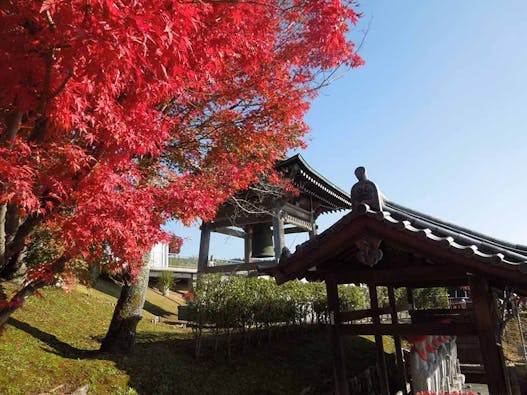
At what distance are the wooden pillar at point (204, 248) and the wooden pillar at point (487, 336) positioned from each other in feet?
40.2

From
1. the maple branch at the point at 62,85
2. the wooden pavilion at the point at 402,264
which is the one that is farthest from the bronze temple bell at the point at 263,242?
the maple branch at the point at 62,85

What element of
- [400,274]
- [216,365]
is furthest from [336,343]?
[216,365]

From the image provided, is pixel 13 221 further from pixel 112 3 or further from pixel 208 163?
pixel 208 163

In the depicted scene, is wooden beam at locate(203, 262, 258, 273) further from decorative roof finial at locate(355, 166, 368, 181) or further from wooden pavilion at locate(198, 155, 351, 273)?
decorative roof finial at locate(355, 166, 368, 181)

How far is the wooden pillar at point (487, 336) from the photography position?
3.53 meters

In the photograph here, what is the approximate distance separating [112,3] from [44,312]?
9098 millimetres

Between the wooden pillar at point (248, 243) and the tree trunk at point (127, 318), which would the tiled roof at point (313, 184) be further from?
the tree trunk at point (127, 318)

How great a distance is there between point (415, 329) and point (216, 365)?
603 centimetres

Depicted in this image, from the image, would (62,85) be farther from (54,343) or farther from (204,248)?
(204,248)

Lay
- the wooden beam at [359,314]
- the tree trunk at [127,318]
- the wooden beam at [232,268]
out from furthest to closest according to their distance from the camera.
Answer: the wooden beam at [232,268], the tree trunk at [127,318], the wooden beam at [359,314]

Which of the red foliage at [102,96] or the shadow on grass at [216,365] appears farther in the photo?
the shadow on grass at [216,365]

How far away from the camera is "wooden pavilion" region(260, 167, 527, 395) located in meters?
3.54

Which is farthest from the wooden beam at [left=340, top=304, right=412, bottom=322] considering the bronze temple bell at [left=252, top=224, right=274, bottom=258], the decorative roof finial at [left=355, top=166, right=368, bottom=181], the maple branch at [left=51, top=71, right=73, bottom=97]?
the bronze temple bell at [left=252, top=224, right=274, bottom=258]

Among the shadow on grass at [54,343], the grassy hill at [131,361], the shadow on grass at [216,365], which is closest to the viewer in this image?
the grassy hill at [131,361]
